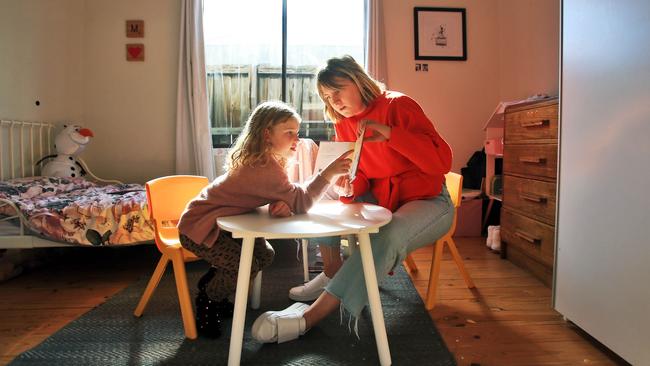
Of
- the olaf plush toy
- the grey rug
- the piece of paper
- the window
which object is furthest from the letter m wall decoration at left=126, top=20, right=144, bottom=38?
the piece of paper

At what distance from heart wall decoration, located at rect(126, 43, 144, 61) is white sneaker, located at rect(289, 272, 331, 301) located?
2568 millimetres

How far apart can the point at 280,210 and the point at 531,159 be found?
5.03 ft

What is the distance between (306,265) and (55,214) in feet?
4.10

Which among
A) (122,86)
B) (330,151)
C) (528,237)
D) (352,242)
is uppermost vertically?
(122,86)

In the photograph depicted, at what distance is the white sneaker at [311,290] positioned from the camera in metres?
1.79

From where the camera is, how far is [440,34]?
3418 millimetres

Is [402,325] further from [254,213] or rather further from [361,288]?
[254,213]

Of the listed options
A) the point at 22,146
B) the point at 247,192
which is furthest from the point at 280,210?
the point at 22,146

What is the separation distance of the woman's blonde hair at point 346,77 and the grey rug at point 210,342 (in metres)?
0.86

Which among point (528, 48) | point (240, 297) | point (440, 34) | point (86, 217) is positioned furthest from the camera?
point (440, 34)

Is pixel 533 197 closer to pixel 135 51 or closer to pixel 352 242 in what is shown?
pixel 352 242

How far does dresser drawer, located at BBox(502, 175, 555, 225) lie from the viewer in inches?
79.4

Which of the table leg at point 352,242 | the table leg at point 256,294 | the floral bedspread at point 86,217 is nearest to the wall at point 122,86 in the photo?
the floral bedspread at point 86,217

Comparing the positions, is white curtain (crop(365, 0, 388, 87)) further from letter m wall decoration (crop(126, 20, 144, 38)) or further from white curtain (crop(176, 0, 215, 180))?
letter m wall decoration (crop(126, 20, 144, 38))
